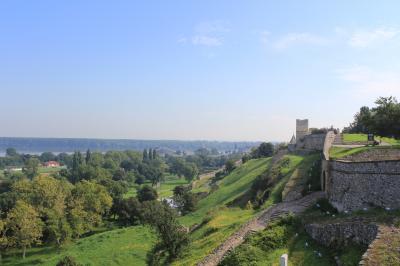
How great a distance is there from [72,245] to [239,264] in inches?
1365

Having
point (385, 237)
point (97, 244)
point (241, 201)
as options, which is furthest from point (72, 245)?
point (385, 237)

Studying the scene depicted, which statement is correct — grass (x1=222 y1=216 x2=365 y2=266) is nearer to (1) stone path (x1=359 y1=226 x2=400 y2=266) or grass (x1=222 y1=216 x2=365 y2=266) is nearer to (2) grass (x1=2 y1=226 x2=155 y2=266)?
(1) stone path (x1=359 y1=226 x2=400 y2=266)

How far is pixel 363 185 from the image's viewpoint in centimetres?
2422

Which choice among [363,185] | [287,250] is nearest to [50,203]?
[287,250]

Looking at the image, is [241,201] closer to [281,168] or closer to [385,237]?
[281,168]

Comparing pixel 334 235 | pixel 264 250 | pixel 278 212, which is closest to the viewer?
pixel 334 235

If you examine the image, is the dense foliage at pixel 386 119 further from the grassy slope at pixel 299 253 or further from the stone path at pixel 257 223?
the grassy slope at pixel 299 253

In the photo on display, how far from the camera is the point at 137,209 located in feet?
210

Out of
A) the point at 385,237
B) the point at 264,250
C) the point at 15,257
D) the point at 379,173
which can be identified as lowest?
the point at 15,257

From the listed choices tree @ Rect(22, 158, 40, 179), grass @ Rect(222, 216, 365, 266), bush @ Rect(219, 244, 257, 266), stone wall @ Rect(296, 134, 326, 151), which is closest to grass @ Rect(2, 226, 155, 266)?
bush @ Rect(219, 244, 257, 266)

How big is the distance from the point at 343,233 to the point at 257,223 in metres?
8.08

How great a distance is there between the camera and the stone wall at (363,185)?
73.2ft

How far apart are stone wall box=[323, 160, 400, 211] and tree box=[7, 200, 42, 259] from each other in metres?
35.6

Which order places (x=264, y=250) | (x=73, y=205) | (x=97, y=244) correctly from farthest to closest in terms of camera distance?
(x=73, y=205)
(x=97, y=244)
(x=264, y=250)
